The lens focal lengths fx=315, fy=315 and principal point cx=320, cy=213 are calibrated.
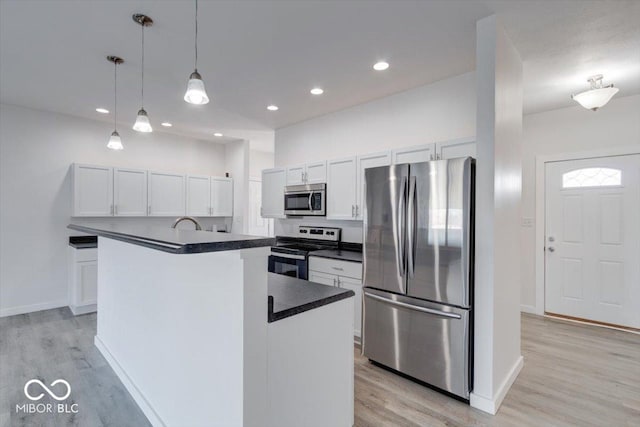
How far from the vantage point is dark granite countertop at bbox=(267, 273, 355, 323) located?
1.43 meters

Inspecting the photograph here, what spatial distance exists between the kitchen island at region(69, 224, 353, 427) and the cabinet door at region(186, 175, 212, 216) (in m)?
3.35

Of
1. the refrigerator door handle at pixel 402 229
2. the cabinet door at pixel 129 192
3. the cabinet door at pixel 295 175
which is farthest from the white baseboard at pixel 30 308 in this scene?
the refrigerator door handle at pixel 402 229

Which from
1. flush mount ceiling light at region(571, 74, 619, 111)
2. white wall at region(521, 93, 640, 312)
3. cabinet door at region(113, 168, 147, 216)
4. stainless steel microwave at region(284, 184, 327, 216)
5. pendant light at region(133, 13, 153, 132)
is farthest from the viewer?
cabinet door at region(113, 168, 147, 216)

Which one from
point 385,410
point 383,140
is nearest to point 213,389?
point 385,410

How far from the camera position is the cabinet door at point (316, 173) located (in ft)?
13.3

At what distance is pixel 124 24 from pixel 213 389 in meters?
2.52

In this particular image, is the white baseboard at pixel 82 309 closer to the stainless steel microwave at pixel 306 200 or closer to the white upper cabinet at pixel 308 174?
the stainless steel microwave at pixel 306 200

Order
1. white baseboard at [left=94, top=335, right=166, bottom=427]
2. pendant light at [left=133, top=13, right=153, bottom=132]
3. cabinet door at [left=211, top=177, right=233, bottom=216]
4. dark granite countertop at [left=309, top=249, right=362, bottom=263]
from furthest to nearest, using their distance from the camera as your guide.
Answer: cabinet door at [left=211, top=177, right=233, bottom=216] → dark granite countertop at [left=309, top=249, right=362, bottom=263] → pendant light at [left=133, top=13, right=153, bottom=132] → white baseboard at [left=94, top=335, right=166, bottom=427]

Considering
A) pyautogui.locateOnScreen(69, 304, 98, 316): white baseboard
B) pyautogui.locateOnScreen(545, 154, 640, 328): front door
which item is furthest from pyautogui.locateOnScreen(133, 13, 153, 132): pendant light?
pyautogui.locateOnScreen(545, 154, 640, 328): front door

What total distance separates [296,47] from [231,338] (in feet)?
7.56

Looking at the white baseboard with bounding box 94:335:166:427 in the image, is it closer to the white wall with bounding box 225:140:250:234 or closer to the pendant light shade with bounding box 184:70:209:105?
the pendant light shade with bounding box 184:70:209:105

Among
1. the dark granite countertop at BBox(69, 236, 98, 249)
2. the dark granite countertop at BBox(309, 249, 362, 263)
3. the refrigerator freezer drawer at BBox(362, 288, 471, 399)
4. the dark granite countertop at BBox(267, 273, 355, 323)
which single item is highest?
the dark granite countertop at BBox(69, 236, 98, 249)

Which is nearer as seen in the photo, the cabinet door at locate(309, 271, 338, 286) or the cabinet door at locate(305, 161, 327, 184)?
the cabinet door at locate(309, 271, 338, 286)

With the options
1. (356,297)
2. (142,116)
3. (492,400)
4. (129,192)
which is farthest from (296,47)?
(129,192)
